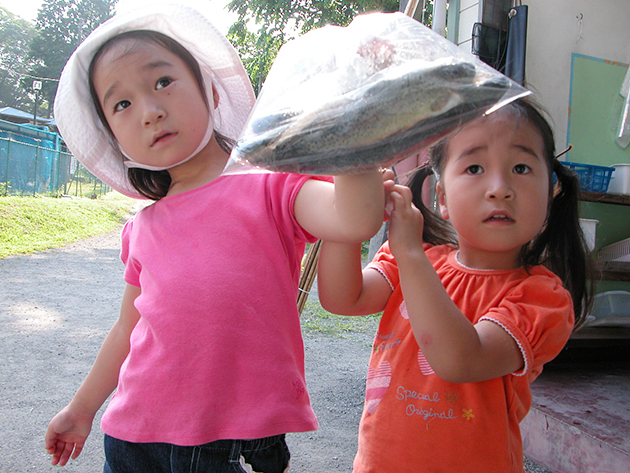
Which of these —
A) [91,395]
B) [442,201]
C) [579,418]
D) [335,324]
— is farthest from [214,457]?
[335,324]

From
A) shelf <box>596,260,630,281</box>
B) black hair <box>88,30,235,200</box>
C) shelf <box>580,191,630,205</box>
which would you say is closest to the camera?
black hair <box>88,30,235,200</box>

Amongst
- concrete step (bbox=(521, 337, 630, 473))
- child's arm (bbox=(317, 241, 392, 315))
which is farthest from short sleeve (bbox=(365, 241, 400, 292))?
concrete step (bbox=(521, 337, 630, 473))

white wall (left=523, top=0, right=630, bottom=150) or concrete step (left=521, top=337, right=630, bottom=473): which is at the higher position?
white wall (left=523, top=0, right=630, bottom=150)

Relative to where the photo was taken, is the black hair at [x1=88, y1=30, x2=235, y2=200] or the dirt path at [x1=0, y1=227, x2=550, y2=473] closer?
the black hair at [x1=88, y1=30, x2=235, y2=200]

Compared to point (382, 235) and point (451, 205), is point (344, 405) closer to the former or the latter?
point (451, 205)

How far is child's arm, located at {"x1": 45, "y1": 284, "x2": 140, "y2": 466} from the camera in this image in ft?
4.09

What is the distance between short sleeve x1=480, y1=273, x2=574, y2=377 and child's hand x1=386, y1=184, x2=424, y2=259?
246mm

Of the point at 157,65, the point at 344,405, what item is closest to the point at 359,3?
the point at 344,405

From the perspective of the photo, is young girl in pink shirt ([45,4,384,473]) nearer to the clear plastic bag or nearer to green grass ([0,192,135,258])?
the clear plastic bag

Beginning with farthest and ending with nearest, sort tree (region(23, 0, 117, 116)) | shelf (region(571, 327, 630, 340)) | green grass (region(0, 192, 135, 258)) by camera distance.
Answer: tree (region(23, 0, 117, 116)), green grass (region(0, 192, 135, 258)), shelf (region(571, 327, 630, 340))

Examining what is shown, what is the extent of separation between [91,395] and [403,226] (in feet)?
3.14

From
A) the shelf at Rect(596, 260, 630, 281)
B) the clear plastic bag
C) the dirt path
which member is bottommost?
the dirt path

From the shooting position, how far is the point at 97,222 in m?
12.2

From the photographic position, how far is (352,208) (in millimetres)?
738
